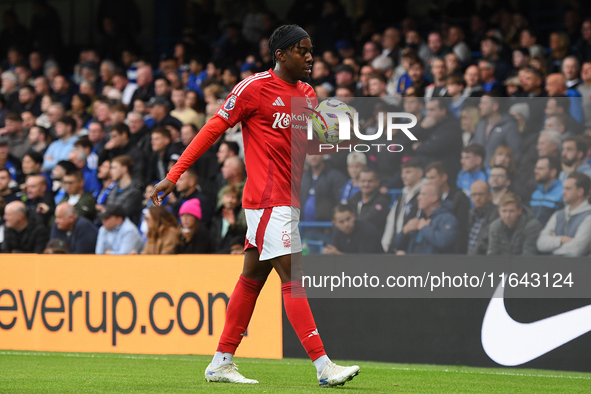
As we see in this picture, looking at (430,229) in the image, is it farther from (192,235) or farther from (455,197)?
(192,235)

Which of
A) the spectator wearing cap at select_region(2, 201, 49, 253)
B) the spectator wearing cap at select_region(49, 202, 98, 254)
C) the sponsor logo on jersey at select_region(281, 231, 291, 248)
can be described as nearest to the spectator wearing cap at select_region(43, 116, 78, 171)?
the spectator wearing cap at select_region(2, 201, 49, 253)

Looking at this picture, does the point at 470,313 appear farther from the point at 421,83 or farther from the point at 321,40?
the point at 321,40

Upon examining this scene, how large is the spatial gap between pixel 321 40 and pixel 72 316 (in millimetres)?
7560

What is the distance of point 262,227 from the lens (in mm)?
5695

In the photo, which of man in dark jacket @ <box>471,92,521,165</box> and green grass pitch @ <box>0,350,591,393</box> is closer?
green grass pitch @ <box>0,350,591,393</box>

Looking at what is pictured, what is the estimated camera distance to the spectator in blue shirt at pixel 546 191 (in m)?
7.70

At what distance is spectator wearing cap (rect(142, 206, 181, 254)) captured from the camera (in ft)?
31.0

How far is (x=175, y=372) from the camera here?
22.0ft

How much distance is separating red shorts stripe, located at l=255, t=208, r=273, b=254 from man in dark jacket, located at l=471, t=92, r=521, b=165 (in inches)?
120

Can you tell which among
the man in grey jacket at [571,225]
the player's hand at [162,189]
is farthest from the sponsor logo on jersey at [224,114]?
Result: the man in grey jacket at [571,225]

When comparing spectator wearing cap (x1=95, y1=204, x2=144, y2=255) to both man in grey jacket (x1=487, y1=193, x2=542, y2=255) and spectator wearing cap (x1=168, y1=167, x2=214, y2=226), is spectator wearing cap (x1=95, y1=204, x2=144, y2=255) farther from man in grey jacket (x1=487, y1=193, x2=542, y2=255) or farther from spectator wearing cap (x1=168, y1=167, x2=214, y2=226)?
man in grey jacket (x1=487, y1=193, x2=542, y2=255)

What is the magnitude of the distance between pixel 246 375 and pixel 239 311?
2.78 ft

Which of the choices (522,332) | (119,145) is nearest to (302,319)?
(522,332)

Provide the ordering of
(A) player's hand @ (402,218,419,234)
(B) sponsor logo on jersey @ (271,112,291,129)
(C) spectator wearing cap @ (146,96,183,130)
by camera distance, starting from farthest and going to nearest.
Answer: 1. (C) spectator wearing cap @ (146,96,183,130)
2. (A) player's hand @ (402,218,419,234)
3. (B) sponsor logo on jersey @ (271,112,291,129)
